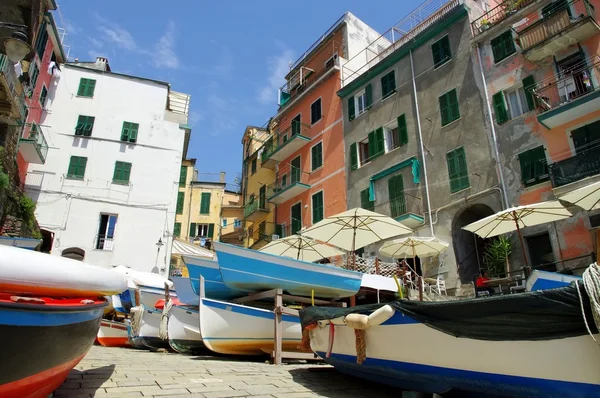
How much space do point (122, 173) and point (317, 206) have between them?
12309 mm

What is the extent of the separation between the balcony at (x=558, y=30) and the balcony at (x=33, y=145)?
22.5 m

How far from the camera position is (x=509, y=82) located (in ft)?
50.4

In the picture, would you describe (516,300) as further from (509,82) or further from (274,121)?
(274,121)

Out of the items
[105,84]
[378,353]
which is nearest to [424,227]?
[378,353]

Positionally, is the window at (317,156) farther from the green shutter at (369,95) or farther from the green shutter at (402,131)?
the green shutter at (402,131)

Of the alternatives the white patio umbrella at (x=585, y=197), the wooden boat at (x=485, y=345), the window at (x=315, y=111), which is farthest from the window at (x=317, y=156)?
the wooden boat at (x=485, y=345)

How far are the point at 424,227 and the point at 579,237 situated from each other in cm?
567

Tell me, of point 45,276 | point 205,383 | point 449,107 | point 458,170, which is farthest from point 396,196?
point 45,276

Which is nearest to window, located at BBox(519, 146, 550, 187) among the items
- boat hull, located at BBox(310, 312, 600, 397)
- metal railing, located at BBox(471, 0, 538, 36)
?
metal railing, located at BBox(471, 0, 538, 36)

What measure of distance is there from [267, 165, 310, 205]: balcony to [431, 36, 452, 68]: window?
33.0ft

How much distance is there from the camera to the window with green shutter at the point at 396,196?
17927 millimetres

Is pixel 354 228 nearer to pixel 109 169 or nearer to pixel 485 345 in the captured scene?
pixel 485 345

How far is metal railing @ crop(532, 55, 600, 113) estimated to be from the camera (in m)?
12.9

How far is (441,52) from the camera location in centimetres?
1833
